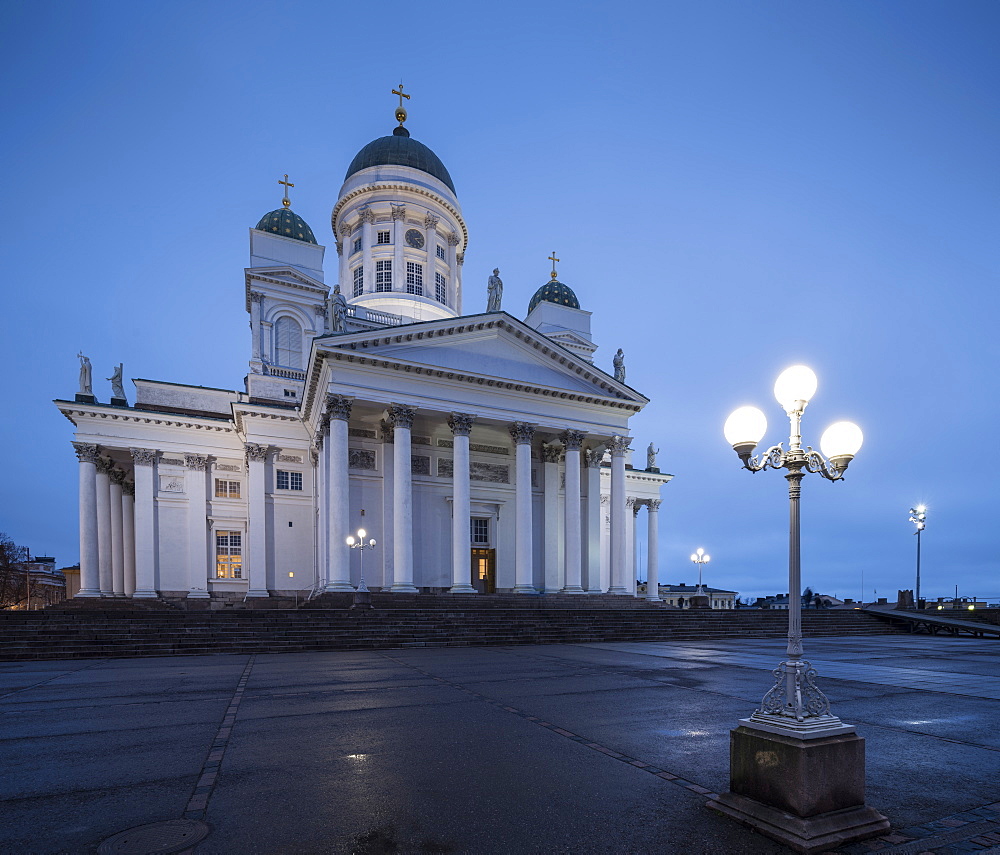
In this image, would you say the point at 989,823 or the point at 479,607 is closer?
the point at 989,823

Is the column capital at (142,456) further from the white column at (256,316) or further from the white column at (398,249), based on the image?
the white column at (398,249)

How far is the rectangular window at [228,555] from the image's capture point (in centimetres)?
3625

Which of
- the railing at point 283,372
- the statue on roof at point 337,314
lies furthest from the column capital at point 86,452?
the statue on roof at point 337,314

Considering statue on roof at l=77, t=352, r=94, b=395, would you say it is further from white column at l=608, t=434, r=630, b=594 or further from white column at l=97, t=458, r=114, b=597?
white column at l=608, t=434, r=630, b=594

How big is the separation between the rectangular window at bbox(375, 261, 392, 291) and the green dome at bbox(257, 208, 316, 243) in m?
5.60

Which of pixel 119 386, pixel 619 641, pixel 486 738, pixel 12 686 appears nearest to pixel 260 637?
pixel 12 686

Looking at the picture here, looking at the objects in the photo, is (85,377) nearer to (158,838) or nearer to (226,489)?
(226,489)

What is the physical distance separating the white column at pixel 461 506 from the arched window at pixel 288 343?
61.2ft

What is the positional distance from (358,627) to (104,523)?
2541 centimetres

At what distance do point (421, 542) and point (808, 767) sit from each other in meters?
30.1

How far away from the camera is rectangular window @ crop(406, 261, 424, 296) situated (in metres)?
48.1

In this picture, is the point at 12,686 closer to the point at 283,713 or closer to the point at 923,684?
the point at 283,713

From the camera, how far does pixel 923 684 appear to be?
39.0 feet

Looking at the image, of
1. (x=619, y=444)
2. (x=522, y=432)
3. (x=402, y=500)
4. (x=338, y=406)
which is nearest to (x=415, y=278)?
(x=522, y=432)
